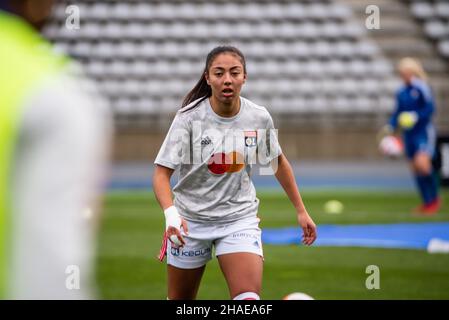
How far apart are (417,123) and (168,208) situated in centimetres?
1110

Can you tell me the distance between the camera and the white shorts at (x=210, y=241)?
5578 millimetres

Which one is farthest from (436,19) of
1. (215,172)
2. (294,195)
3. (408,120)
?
(215,172)

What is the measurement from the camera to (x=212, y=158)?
18.5 feet

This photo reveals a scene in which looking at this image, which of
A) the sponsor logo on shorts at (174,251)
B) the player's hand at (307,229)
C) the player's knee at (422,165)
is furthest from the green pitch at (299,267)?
the sponsor logo on shorts at (174,251)

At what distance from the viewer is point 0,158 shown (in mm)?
1808

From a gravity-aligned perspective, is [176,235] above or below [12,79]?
below

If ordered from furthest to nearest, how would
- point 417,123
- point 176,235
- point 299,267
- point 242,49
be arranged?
point 242,49, point 417,123, point 299,267, point 176,235

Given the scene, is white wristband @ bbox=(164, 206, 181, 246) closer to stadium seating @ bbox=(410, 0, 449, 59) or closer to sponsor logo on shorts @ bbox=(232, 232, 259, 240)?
sponsor logo on shorts @ bbox=(232, 232, 259, 240)

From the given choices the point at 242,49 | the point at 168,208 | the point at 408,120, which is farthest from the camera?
the point at 242,49

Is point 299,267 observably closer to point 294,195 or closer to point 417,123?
point 294,195
